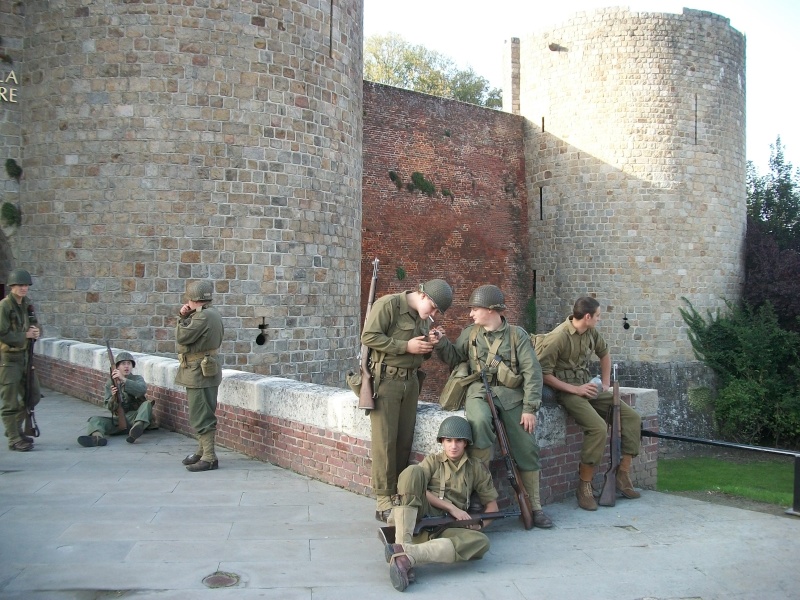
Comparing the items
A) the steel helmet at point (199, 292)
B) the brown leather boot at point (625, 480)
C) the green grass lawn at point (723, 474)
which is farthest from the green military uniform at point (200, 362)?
the green grass lawn at point (723, 474)

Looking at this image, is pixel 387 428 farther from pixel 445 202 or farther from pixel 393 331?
pixel 445 202

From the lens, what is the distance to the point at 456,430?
187 inches

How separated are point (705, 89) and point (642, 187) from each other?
3196 millimetres

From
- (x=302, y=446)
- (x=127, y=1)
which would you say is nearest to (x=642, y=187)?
(x=127, y=1)

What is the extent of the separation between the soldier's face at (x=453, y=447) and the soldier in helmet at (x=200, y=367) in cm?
255

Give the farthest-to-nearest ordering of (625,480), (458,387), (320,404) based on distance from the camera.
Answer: (320,404), (625,480), (458,387)

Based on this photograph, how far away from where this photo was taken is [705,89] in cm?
1958

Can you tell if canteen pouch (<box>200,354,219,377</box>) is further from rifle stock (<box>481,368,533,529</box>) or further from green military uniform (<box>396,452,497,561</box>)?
rifle stock (<box>481,368,533,529</box>)

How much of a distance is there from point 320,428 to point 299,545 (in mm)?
1656

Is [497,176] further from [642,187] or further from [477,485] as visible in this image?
[477,485]

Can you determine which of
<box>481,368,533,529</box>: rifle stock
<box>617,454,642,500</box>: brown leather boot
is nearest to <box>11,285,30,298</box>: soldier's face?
<box>481,368,533,529</box>: rifle stock

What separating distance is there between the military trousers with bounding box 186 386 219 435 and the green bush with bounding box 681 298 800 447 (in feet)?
49.8

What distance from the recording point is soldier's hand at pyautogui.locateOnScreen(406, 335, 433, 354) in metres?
5.05

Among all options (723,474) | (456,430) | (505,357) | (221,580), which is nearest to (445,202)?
(723,474)
